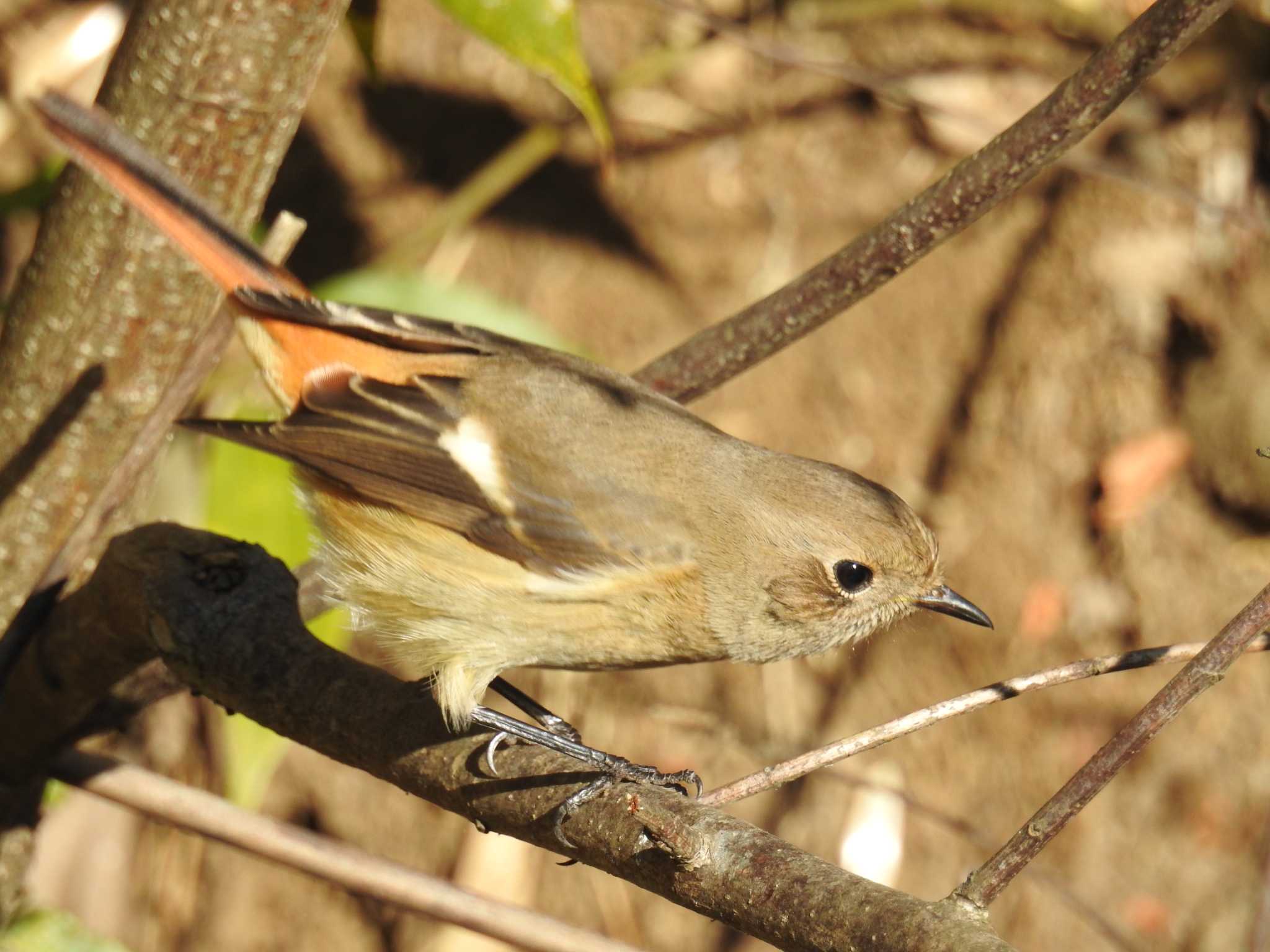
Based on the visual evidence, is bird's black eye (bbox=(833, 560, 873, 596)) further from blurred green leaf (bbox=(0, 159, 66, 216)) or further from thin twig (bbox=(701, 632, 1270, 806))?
blurred green leaf (bbox=(0, 159, 66, 216))

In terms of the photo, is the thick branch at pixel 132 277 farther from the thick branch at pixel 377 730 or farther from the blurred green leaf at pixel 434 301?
the blurred green leaf at pixel 434 301

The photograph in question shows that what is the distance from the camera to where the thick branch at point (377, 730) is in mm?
1637

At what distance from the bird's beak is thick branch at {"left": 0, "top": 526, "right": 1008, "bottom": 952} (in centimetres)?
100

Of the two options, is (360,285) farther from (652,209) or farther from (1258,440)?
(1258,440)

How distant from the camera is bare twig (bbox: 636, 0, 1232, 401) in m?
2.06

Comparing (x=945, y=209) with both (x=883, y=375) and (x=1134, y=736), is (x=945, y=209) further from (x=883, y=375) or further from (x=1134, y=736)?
(x=883, y=375)

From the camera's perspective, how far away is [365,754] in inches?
81.8

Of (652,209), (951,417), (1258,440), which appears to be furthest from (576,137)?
(1258,440)

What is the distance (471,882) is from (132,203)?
259 centimetres

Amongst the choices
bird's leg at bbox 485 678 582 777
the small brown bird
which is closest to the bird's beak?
the small brown bird

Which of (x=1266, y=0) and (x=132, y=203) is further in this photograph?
(x=1266, y=0)

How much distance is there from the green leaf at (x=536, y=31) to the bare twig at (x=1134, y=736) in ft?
5.50

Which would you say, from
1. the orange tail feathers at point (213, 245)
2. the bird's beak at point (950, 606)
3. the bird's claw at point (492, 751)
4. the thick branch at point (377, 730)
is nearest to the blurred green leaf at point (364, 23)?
the orange tail feathers at point (213, 245)

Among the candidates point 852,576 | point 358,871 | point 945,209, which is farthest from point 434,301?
point 358,871
